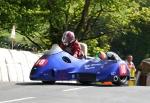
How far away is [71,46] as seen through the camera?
1794cm

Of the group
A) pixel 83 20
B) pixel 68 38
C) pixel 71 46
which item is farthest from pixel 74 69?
pixel 83 20

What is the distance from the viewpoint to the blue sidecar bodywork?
667 inches

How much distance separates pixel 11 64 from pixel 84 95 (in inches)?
318

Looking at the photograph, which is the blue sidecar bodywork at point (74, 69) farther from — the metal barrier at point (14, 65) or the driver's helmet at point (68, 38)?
the metal barrier at point (14, 65)

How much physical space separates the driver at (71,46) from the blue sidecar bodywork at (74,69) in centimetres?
35

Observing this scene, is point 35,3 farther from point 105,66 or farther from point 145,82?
point 105,66

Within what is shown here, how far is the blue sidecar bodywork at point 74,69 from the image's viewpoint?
55.6 ft

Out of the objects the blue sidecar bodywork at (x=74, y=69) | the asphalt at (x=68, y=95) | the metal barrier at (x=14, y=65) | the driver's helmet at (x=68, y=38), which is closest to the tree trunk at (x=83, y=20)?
the metal barrier at (x=14, y=65)

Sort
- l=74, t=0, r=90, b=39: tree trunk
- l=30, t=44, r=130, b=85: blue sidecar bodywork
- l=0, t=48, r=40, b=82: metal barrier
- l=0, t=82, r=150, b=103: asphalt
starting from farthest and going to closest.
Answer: l=74, t=0, r=90, b=39: tree trunk, l=0, t=48, r=40, b=82: metal barrier, l=30, t=44, r=130, b=85: blue sidecar bodywork, l=0, t=82, r=150, b=103: asphalt

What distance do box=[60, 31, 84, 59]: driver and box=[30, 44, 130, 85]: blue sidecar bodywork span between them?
0.35 m

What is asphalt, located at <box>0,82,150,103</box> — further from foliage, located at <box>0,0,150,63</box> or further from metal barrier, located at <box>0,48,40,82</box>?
foliage, located at <box>0,0,150,63</box>

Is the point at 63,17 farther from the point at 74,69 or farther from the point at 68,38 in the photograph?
the point at 74,69

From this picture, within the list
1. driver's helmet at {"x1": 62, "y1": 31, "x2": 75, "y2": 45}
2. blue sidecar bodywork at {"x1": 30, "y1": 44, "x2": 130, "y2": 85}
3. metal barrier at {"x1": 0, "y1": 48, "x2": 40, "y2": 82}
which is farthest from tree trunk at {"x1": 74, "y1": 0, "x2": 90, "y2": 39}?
blue sidecar bodywork at {"x1": 30, "y1": 44, "x2": 130, "y2": 85}

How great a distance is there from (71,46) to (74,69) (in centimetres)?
94
